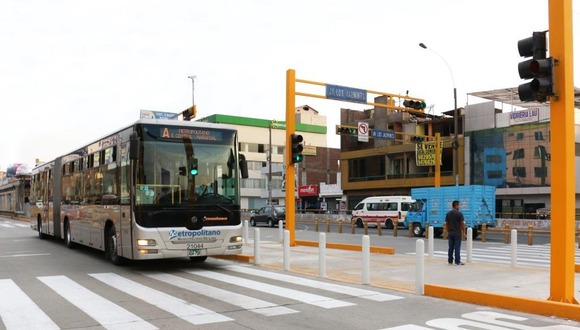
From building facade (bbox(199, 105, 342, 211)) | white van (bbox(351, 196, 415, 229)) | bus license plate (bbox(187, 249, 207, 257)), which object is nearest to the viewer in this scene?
bus license plate (bbox(187, 249, 207, 257))

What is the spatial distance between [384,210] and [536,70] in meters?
31.3

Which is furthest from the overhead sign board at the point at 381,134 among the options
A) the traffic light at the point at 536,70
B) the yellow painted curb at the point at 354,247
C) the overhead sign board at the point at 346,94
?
the traffic light at the point at 536,70

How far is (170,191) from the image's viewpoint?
39.4 ft

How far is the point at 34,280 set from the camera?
11.3 m

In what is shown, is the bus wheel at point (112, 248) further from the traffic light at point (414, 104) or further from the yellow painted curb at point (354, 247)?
the traffic light at point (414, 104)

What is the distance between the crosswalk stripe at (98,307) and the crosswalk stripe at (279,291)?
2687mm

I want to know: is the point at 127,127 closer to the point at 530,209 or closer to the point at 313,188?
the point at 530,209

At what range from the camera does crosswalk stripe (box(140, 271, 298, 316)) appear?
802 cm

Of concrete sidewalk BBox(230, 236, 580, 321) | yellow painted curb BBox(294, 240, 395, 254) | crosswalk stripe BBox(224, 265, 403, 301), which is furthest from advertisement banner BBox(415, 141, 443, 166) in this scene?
crosswalk stripe BBox(224, 265, 403, 301)

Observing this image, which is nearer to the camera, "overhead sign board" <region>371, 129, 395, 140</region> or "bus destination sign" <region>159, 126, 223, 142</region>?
"bus destination sign" <region>159, 126, 223, 142</region>

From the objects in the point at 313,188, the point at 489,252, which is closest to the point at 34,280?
the point at 489,252

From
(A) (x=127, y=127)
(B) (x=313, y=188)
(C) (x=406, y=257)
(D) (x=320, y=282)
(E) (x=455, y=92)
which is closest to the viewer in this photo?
(D) (x=320, y=282)

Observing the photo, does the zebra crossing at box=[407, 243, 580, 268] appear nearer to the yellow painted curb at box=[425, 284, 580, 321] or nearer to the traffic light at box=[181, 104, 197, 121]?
the yellow painted curb at box=[425, 284, 580, 321]

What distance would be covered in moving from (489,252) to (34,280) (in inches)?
609
